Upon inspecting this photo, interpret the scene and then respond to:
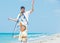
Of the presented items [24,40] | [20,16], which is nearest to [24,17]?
[20,16]

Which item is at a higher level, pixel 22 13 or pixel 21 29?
pixel 22 13

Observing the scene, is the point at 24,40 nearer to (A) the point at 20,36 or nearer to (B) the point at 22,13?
(A) the point at 20,36

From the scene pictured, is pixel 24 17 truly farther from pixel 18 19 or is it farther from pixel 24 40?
pixel 24 40

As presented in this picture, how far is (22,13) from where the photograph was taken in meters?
4.25

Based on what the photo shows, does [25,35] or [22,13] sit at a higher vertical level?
[22,13]

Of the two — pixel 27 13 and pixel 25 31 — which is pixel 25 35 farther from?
pixel 27 13

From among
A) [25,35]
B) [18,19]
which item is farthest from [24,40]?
[18,19]

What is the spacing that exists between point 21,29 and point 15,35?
0.80ft

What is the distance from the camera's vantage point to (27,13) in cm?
425

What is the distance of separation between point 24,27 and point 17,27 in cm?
17

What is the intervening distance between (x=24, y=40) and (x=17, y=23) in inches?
11.9

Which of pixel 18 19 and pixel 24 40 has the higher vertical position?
pixel 18 19

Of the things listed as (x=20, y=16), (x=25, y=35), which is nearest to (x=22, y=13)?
(x=20, y=16)

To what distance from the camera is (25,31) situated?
13.8ft
